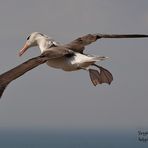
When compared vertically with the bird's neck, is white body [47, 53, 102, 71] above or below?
below

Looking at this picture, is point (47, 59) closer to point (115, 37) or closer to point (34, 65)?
point (34, 65)

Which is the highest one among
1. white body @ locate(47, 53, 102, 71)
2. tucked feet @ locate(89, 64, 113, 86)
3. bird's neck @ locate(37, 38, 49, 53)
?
bird's neck @ locate(37, 38, 49, 53)

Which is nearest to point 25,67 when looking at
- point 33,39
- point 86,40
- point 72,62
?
point 72,62

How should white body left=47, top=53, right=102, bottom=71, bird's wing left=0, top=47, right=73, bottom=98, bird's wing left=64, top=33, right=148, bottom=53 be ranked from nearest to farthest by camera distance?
1. bird's wing left=0, top=47, right=73, bottom=98
2. white body left=47, top=53, right=102, bottom=71
3. bird's wing left=64, top=33, right=148, bottom=53

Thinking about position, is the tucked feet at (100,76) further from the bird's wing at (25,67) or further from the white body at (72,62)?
the bird's wing at (25,67)

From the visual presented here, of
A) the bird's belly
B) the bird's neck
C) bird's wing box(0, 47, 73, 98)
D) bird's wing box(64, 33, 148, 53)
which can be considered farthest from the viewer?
the bird's neck

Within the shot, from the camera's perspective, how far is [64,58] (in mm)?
15195

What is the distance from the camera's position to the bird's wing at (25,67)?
12.3 meters

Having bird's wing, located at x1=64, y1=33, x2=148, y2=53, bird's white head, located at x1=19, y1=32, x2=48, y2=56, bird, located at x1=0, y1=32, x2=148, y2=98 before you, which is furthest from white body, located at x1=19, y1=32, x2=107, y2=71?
bird's white head, located at x1=19, y1=32, x2=48, y2=56

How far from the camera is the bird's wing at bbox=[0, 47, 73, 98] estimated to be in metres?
12.3

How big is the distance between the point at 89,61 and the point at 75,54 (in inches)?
28.2

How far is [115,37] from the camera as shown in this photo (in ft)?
53.6

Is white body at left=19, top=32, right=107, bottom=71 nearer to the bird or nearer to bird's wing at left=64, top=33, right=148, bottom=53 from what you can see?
the bird

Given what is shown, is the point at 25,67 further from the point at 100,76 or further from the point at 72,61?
the point at 100,76
